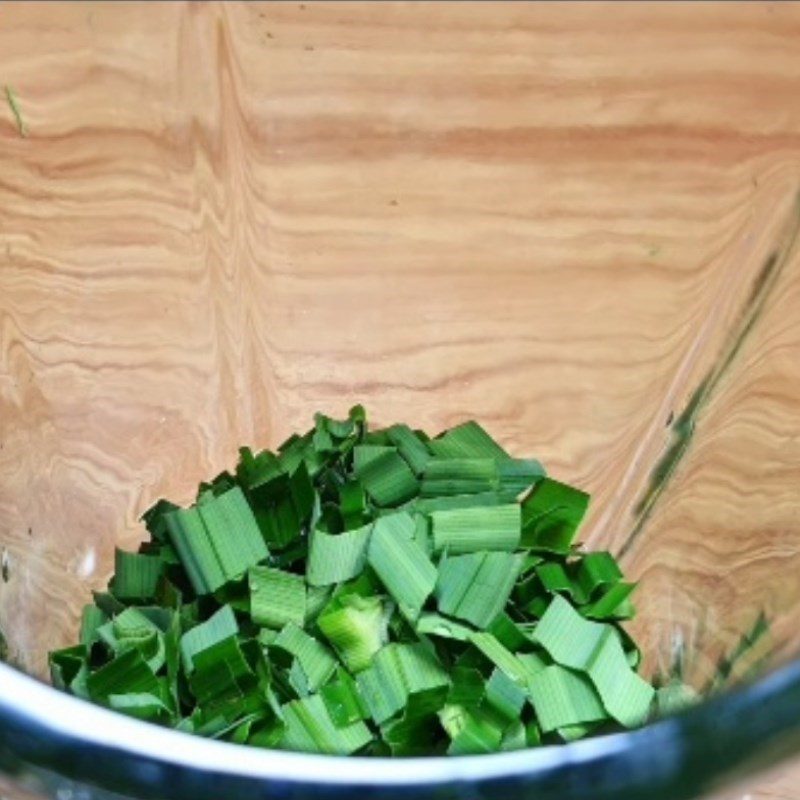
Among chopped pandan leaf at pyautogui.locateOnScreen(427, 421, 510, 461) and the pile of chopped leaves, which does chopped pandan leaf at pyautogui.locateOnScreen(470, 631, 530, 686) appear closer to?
the pile of chopped leaves

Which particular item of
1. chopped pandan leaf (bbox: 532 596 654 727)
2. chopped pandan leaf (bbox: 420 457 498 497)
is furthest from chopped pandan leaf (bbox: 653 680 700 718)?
chopped pandan leaf (bbox: 420 457 498 497)

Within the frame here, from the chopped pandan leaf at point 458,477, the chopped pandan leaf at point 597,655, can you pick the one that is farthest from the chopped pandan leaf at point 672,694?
the chopped pandan leaf at point 458,477

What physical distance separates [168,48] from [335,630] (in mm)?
239

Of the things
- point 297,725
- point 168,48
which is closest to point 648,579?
point 297,725

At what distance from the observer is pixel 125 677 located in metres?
0.60

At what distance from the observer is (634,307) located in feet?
2.41

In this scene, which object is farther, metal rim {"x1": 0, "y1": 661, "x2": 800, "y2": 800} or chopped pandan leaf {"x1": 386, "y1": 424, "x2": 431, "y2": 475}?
chopped pandan leaf {"x1": 386, "y1": 424, "x2": 431, "y2": 475}

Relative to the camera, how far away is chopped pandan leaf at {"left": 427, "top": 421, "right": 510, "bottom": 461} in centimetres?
73

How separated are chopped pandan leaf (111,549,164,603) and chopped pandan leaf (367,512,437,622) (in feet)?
0.28

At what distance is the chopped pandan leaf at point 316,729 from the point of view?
0.58 metres

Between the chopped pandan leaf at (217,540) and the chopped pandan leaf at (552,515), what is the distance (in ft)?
0.33

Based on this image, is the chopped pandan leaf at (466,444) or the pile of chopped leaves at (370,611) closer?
the pile of chopped leaves at (370,611)

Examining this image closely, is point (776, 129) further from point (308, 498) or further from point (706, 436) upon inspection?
point (308, 498)

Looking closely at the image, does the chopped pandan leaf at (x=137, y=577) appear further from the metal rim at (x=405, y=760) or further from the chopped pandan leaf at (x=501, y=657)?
the metal rim at (x=405, y=760)
